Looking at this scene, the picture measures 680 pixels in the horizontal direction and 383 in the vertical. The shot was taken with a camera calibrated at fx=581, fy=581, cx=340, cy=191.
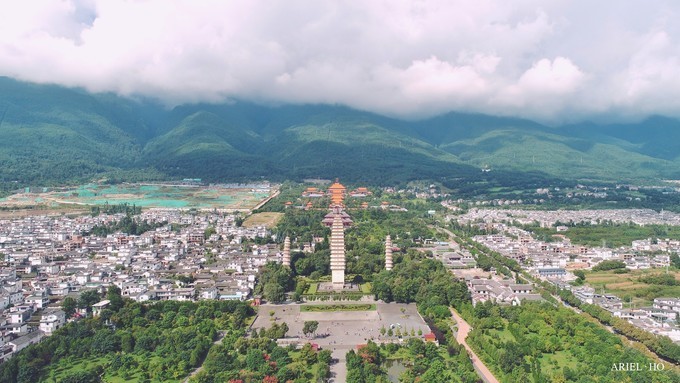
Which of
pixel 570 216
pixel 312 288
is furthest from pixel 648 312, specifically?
pixel 570 216

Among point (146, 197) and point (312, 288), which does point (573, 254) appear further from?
point (146, 197)

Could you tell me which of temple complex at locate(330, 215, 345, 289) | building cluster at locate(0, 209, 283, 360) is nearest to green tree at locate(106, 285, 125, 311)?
building cluster at locate(0, 209, 283, 360)

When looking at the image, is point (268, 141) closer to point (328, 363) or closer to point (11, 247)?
point (11, 247)

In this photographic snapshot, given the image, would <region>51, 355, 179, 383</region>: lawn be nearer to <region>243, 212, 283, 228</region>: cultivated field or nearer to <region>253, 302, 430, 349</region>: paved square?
<region>253, 302, 430, 349</region>: paved square

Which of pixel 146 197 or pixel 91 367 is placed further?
pixel 146 197

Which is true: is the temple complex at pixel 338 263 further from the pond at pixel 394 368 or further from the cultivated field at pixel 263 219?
the cultivated field at pixel 263 219

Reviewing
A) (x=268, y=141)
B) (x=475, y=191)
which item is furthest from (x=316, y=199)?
(x=268, y=141)
